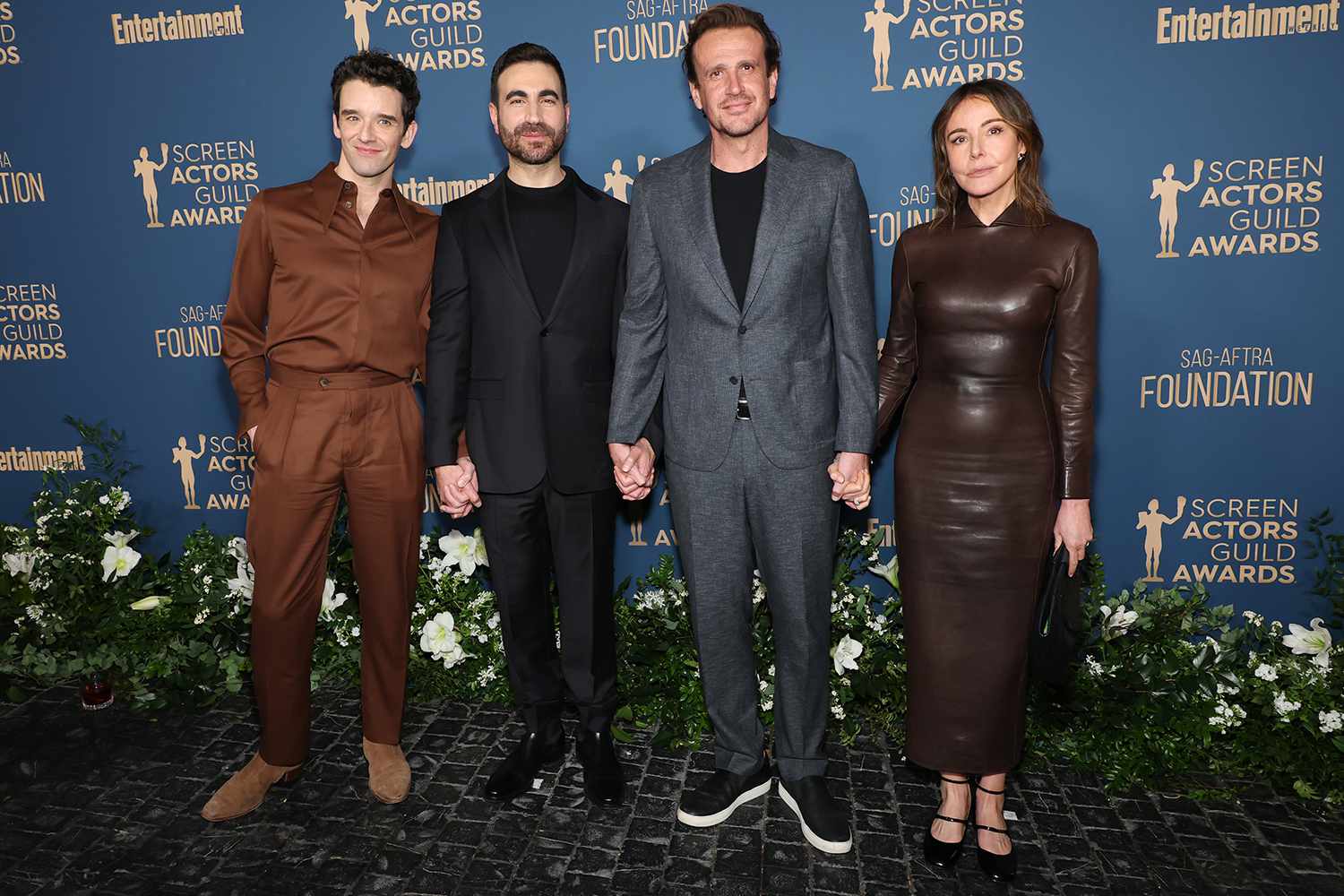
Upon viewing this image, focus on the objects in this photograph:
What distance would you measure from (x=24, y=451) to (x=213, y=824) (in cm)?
306

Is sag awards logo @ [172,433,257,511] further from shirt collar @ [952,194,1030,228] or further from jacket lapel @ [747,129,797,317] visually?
shirt collar @ [952,194,1030,228]

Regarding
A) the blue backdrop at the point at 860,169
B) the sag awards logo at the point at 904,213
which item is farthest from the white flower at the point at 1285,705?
the sag awards logo at the point at 904,213

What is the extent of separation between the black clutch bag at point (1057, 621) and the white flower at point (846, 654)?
1103 millimetres

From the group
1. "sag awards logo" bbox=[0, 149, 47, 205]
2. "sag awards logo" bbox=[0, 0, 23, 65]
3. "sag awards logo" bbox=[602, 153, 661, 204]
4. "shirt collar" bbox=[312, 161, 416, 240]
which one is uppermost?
"sag awards logo" bbox=[0, 0, 23, 65]

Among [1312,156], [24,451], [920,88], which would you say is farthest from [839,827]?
[24,451]

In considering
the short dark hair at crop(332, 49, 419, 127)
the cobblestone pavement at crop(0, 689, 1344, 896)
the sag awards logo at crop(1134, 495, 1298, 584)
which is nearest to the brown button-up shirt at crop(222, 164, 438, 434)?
the short dark hair at crop(332, 49, 419, 127)

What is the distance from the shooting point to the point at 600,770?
3686 mm

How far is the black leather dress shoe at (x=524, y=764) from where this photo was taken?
368cm

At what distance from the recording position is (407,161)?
4.74 metres

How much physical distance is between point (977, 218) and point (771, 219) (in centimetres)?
67

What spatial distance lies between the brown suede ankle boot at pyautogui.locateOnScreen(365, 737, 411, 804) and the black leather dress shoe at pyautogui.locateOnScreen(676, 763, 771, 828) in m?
1.07

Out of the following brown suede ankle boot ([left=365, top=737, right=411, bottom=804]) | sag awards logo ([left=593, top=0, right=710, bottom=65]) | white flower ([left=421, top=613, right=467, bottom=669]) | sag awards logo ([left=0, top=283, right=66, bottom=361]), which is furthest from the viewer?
sag awards logo ([left=0, top=283, right=66, bottom=361])

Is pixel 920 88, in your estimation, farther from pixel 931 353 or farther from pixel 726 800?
pixel 726 800

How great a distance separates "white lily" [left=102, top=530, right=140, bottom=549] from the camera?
4977 millimetres
